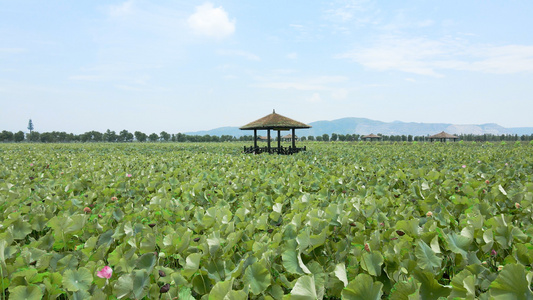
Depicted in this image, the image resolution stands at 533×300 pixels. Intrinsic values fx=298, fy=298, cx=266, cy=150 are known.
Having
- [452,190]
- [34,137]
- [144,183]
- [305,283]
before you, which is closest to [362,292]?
Answer: [305,283]

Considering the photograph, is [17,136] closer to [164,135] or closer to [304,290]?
[164,135]

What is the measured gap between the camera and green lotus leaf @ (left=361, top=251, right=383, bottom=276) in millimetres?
1728

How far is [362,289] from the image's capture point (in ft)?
4.54

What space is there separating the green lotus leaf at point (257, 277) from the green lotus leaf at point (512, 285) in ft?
3.50

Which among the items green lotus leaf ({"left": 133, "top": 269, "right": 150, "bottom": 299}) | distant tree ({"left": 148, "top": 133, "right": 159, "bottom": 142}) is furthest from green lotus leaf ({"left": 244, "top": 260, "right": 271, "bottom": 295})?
distant tree ({"left": 148, "top": 133, "right": 159, "bottom": 142})

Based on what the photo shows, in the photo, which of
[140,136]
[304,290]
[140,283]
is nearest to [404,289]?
[304,290]

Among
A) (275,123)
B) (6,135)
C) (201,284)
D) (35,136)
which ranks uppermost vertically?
(6,135)

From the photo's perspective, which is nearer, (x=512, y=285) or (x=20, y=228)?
(x=512, y=285)

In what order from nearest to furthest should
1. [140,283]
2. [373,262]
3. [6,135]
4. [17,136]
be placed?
[140,283] → [373,262] → [6,135] → [17,136]

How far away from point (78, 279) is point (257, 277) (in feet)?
3.33

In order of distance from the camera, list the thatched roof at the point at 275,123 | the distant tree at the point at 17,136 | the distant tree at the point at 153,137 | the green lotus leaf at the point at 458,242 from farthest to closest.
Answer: the distant tree at the point at 153,137 → the distant tree at the point at 17,136 → the thatched roof at the point at 275,123 → the green lotus leaf at the point at 458,242

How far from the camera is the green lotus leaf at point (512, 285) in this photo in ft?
4.33

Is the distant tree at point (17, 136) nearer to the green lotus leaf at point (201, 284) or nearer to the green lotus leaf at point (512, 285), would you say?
the green lotus leaf at point (201, 284)

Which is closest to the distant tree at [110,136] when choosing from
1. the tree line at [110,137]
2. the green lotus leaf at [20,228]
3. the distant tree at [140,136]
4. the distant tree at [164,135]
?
the tree line at [110,137]
